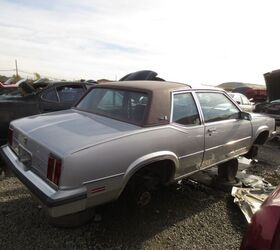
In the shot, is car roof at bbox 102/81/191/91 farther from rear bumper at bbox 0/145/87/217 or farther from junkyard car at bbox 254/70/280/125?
junkyard car at bbox 254/70/280/125

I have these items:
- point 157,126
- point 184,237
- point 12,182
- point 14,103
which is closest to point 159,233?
point 184,237

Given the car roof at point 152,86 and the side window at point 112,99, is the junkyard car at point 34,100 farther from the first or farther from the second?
the car roof at point 152,86

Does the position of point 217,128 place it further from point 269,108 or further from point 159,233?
point 269,108

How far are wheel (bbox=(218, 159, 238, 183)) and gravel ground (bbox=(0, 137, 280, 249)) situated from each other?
475 mm

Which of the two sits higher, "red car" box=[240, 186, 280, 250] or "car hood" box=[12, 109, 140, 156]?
"red car" box=[240, 186, 280, 250]

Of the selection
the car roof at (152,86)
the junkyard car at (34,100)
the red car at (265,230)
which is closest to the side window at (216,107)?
the car roof at (152,86)

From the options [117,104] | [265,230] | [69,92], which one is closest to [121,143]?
[117,104]

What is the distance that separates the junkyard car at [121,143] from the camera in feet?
9.76

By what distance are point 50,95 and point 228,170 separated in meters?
3.85

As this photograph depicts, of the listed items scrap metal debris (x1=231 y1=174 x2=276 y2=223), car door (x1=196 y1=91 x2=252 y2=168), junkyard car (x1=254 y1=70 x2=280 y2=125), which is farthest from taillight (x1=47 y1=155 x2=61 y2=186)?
junkyard car (x1=254 y1=70 x2=280 y2=125)

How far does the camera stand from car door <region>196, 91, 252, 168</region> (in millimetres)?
→ 4422

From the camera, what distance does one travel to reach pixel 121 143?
3.22 metres

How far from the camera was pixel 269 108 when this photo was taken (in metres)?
10.1

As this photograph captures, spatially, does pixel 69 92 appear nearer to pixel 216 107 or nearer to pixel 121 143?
pixel 216 107
